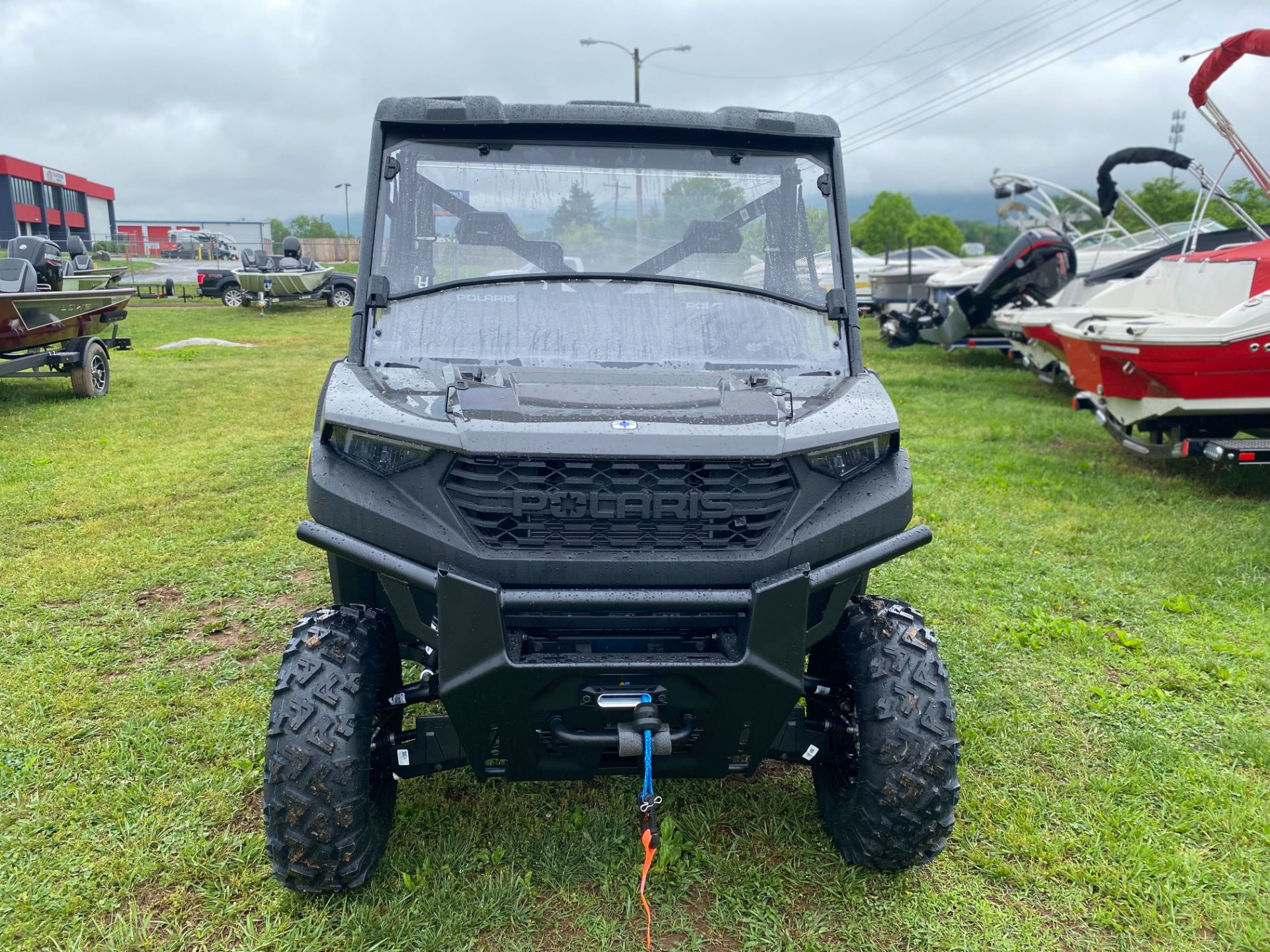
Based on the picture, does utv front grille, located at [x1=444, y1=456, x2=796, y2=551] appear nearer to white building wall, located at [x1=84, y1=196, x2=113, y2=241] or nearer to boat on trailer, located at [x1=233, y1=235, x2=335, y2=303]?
boat on trailer, located at [x1=233, y1=235, x2=335, y2=303]

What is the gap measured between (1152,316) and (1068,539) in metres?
2.47

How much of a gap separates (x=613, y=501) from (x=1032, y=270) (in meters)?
11.7

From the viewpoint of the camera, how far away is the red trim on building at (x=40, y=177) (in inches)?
1986

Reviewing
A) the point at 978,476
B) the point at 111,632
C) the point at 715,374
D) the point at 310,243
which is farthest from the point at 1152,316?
the point at 310,243

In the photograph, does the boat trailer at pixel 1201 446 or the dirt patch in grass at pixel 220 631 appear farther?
the boat trailer at pixel 1201 446

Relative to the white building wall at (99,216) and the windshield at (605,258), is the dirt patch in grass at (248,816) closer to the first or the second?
the windshield at (605,258)

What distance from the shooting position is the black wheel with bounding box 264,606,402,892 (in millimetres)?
2576

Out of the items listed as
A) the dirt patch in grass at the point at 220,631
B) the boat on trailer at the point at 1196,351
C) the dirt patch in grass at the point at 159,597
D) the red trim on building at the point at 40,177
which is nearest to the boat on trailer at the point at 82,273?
the dirt patch in grass at the point at 159,597

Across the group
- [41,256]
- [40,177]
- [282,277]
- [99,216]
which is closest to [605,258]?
[41,256]

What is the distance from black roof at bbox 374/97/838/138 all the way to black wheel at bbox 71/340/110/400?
9.61 m

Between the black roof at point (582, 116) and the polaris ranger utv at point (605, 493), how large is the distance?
1 cm

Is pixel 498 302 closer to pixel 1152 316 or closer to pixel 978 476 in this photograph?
pixel 978 476

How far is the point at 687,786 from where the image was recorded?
Answer: 3.48 m

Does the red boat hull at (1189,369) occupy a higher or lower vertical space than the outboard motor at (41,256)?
lower
